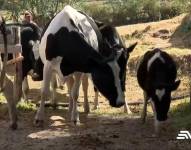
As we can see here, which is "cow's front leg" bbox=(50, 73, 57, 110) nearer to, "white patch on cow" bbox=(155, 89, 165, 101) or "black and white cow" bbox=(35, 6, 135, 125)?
"black and white cow" bbox=(35, 6, 135, 125)

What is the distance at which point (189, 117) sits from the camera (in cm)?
986

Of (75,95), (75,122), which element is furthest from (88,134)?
(75,95)

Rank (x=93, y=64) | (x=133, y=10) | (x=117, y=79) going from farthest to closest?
(x=133, y=10)
(x=93, y=64)
(x=117, y=79)

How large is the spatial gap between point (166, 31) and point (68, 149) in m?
15.5

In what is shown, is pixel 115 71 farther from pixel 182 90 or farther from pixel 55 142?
pixel 182 90

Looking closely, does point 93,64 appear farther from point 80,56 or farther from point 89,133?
point 89,133

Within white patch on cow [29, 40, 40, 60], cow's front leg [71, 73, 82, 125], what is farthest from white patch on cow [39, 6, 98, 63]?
white patch on cow [29, 40, 40, 60]

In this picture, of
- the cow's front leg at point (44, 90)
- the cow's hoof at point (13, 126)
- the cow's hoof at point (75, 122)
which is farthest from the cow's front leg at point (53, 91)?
the cow's hoof at point (13, 126)

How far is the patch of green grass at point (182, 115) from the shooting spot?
9.33 meters

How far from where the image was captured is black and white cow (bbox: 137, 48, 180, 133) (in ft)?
29.3

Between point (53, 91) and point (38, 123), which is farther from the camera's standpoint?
point (53, 91)

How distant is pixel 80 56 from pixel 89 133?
53.6 inches

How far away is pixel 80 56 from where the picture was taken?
929 centimetres

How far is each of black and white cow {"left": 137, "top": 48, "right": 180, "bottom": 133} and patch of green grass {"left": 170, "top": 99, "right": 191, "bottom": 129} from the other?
0.53 metres
